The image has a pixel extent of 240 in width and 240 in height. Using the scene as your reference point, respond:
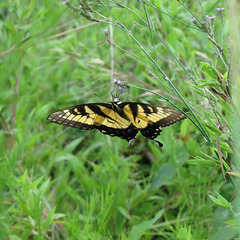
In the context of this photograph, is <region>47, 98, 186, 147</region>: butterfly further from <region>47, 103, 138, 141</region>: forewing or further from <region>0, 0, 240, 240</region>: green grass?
<region>0, 0, 240, 240</region>: green grass

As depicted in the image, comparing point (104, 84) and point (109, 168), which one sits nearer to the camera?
point (109, 168)

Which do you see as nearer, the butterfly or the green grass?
the green grass

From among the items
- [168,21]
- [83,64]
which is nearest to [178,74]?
[168,21]

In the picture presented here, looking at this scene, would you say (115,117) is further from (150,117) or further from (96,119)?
(150,117)

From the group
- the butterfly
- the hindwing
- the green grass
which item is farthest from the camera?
the butterfly

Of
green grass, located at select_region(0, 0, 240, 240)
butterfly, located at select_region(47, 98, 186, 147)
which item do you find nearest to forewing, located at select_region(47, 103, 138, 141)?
butterfly, located at select_region(47, 98, 186, 147)

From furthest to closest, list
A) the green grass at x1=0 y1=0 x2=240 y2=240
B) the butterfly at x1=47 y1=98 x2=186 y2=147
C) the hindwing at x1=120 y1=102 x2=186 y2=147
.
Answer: the butterfly at x1=47 y1=98 x2=186 y2=147 → the hindwing at x1=120 y1=102 x2=186 y2=147 → the green grass at x1=0 y1=0 x2=240 y2=240

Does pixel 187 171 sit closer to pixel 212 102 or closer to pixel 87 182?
pixel 87 182
